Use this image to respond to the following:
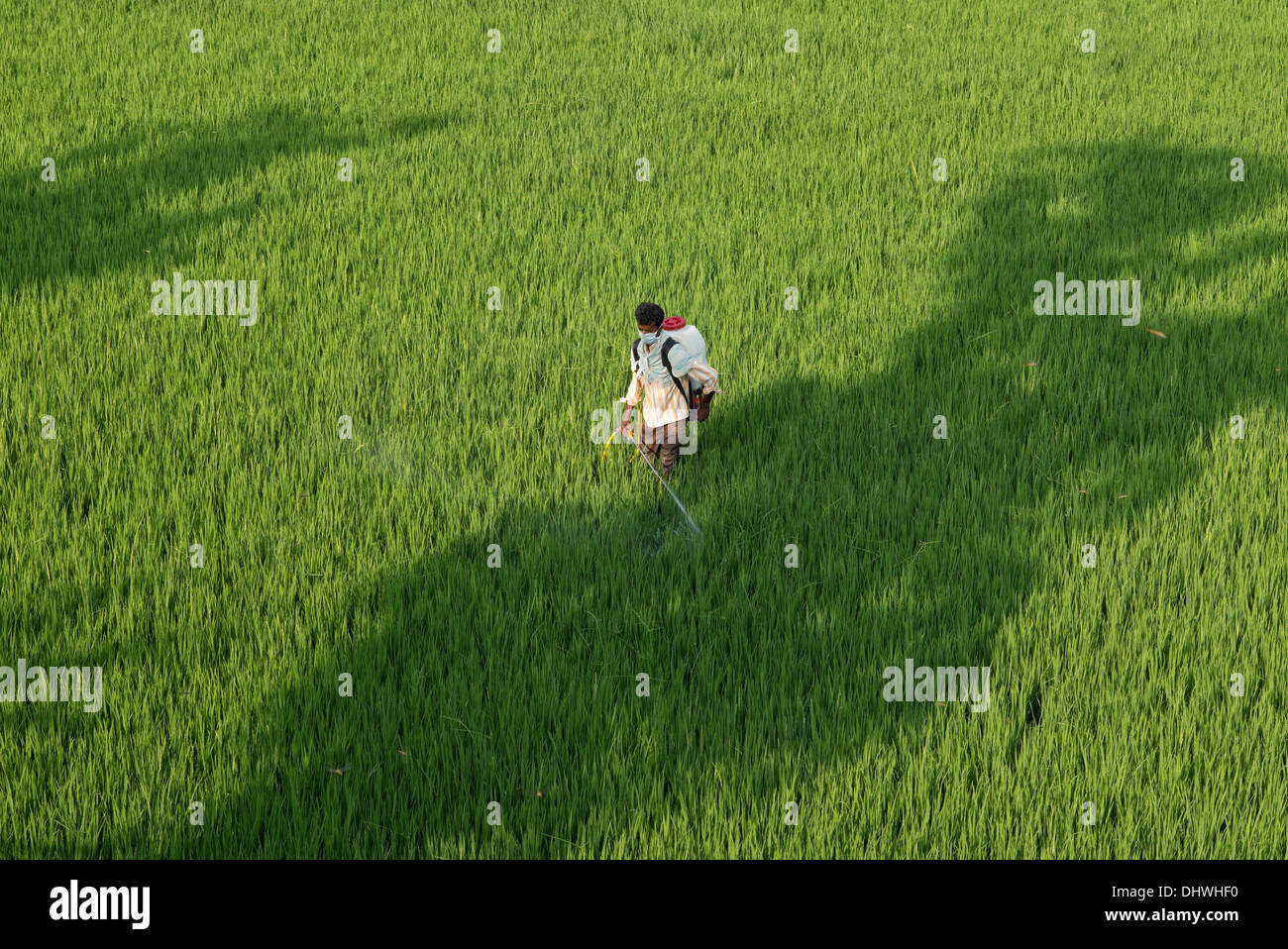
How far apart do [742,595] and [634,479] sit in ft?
3.26

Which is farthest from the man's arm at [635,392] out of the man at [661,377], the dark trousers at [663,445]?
the dark trousers at [663,445]

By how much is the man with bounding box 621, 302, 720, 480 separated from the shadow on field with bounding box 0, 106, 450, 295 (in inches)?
159

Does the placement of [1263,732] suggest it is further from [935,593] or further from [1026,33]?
[1026,33]

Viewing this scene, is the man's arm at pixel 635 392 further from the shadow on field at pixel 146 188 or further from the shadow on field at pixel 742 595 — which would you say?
the shadow on field at pixel 146 188

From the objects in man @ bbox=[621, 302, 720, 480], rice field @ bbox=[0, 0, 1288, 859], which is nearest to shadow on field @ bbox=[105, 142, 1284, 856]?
rice field @ bbox=[0, 0, 1288, 859]

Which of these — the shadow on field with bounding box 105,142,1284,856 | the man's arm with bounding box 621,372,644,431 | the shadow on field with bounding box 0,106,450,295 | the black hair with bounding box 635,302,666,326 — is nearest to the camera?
the shadow on field with bounding box 105,142,1284,856

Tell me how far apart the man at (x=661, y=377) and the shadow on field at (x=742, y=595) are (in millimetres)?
381

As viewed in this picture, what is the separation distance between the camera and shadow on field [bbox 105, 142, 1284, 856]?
331 centimetres

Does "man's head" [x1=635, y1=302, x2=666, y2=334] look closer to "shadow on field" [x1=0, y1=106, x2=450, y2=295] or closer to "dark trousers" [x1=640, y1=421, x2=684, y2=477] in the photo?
"dark trousers" [x1=640, y1=421, x2=684, y2=477]

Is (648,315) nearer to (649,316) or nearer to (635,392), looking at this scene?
(649,316)

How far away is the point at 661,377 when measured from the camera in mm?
4527

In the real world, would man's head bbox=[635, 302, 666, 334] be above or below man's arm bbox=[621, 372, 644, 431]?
above

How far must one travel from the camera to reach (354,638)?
3938 mm

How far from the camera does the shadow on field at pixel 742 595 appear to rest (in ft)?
10.9
